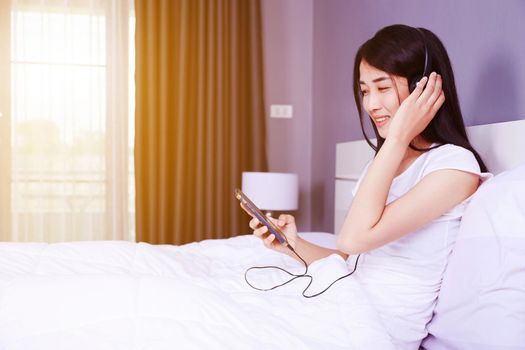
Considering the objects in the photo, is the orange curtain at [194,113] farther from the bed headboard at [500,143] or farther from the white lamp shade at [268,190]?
the bed headboard at [500,143]

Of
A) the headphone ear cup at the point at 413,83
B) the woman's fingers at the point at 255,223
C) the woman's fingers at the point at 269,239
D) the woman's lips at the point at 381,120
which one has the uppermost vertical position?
the headphone ear cup at the point at 413,83

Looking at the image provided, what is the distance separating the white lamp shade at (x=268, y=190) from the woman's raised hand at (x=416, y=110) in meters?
1.81

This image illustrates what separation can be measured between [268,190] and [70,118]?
4.87 feet

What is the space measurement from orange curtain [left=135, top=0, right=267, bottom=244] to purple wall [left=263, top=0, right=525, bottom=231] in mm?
257

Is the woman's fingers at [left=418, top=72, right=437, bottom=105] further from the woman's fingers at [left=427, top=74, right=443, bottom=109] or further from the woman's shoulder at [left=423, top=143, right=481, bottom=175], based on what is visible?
the woman's shoulder at [left=423, top=143, right=481, bottom=175]

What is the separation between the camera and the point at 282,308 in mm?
1066

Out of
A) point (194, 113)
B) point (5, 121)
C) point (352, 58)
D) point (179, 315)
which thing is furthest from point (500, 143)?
point (5, 121)

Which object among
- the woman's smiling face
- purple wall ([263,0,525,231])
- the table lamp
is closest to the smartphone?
the woman's smiling face

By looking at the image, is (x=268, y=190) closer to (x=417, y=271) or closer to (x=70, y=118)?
(x=70, y=118)

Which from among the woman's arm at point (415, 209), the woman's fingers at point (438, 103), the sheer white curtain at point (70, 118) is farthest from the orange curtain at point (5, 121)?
the woman's fingers at point (438, 103)

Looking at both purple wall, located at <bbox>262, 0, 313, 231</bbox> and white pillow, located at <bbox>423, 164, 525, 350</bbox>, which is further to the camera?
purple wall, located at <bbox>262, 0, 313, 231</bbox>

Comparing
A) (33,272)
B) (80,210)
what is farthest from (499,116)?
(80,210)

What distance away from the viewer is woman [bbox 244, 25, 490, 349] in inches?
43.9

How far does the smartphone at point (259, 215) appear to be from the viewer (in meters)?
1.33
